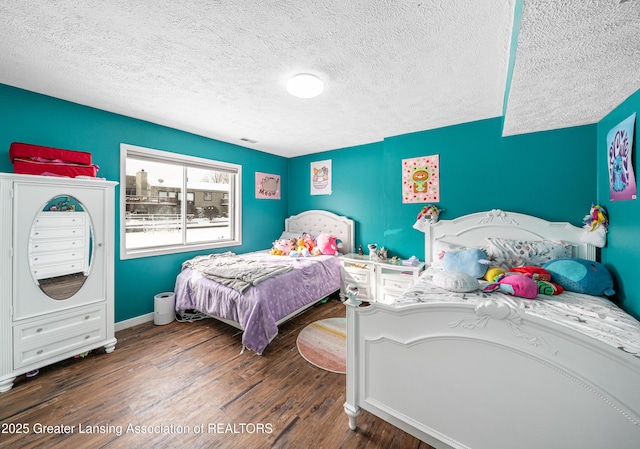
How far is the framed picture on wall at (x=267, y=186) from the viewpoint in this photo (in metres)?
4.32

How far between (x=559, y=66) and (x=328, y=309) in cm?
A: 312

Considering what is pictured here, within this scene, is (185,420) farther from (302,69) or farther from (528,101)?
(528,101)

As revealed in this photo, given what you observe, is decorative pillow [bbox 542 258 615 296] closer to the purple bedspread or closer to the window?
the purple bedspread

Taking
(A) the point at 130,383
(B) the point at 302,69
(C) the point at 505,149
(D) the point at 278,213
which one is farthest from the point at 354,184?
(A) the point at 130,383

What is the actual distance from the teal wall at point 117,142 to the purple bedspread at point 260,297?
0.35 m

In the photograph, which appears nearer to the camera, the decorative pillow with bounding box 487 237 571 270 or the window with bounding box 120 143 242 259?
the decorative pillow with bounding box 487 237 571 270

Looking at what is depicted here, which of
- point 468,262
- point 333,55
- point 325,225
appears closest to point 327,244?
point 325,225

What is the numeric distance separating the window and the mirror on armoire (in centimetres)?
55

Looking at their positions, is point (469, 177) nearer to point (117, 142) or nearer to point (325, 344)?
point (325, 344)

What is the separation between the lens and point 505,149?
2729 millimetres

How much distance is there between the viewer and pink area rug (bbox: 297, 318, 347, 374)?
217 cm

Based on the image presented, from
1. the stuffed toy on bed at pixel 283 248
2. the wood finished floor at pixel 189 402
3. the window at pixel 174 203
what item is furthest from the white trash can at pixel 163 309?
the stuffed toy on bed at pixel 283 248

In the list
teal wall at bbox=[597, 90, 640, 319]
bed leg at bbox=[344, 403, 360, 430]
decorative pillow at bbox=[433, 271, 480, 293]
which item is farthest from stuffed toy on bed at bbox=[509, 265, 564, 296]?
bed leg at bbox=[344, 403, 360, 430]

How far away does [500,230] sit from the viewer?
2.65 m
